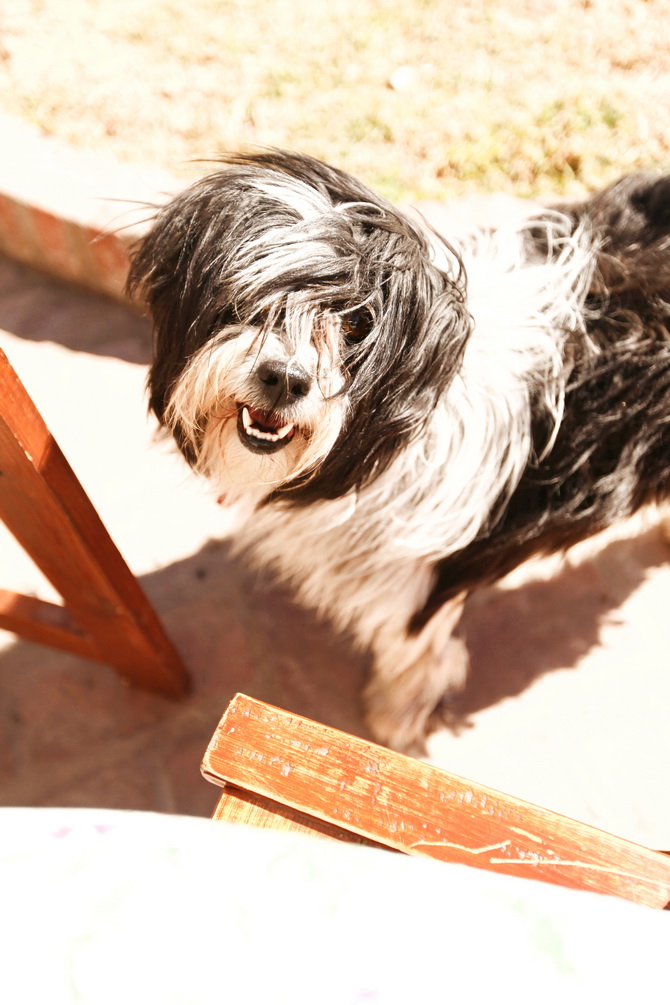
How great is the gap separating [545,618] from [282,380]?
4.11 feet

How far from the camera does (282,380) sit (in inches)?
41.9

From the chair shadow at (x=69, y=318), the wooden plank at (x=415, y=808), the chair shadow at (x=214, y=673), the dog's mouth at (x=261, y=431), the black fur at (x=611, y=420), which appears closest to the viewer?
the wooden plank at (x=415, y=808)

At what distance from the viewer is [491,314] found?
4.25 ft

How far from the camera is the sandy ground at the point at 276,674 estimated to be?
5.88ft

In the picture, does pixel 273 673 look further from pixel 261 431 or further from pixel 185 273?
pixel 185 273

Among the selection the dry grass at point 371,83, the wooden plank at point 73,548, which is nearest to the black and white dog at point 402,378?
the wooden plank at point 73,548

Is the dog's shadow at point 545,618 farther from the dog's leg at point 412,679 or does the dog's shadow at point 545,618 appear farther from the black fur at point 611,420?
the black fur at point 611,420

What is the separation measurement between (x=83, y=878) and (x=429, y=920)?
318mm

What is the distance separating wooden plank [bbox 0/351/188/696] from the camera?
1027mm

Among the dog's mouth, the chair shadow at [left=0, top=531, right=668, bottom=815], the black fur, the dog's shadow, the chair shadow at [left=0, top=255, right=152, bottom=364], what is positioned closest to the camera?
the dog's mouth

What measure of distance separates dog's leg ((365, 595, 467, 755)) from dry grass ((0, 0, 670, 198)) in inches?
55.1

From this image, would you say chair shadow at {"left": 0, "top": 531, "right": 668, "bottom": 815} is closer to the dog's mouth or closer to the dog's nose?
the dog's mouth

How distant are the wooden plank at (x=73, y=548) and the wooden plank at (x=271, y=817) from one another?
1.74 feet

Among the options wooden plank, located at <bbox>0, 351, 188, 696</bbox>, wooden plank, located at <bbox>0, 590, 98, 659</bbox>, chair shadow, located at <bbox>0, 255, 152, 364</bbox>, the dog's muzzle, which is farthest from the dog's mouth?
chair shadow, located at <bbox>0, 255, 152, 364</bbox>
